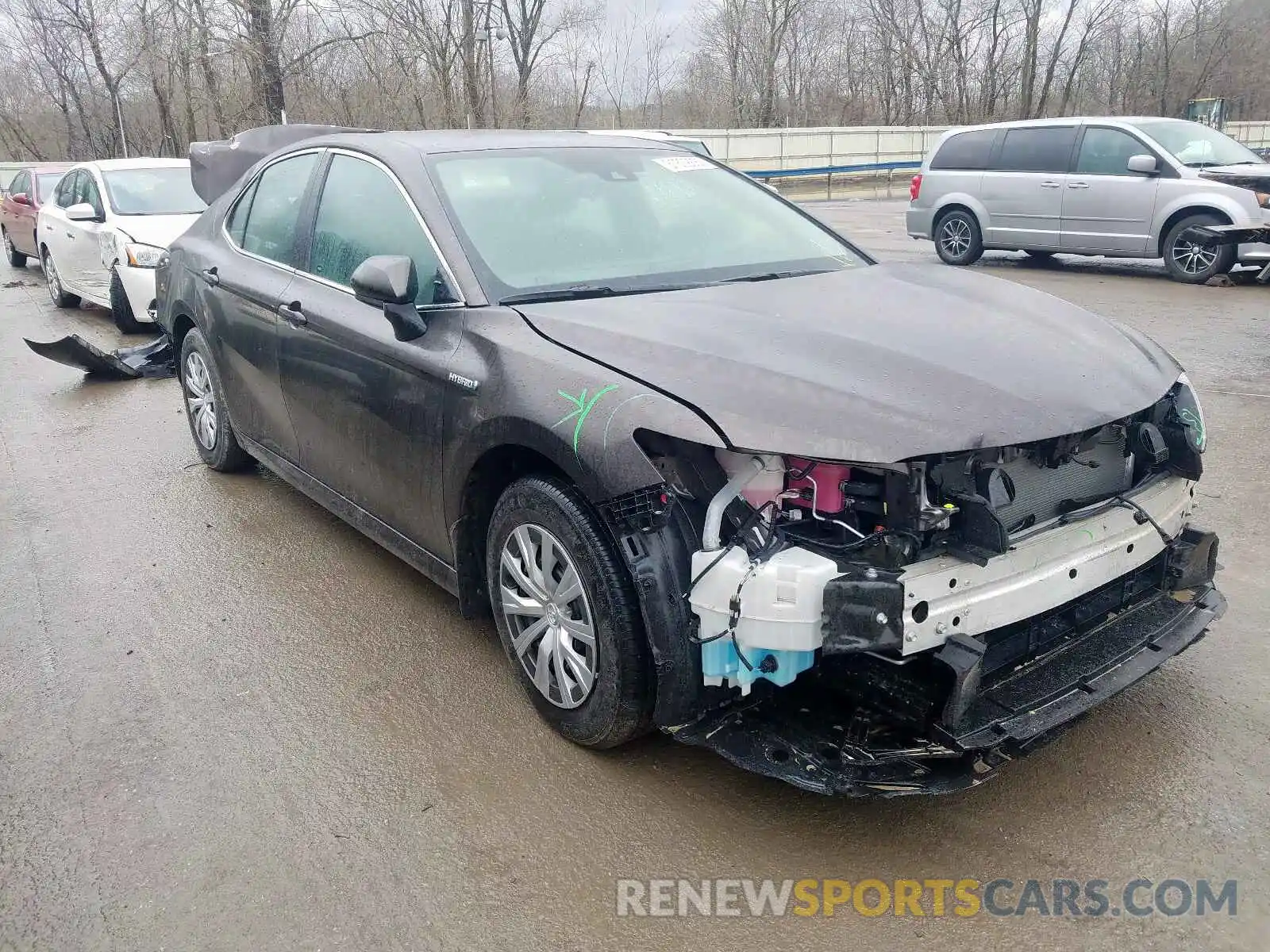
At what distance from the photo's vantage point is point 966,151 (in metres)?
13.3

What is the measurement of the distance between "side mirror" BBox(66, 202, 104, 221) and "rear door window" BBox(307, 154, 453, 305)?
7124 millimetres

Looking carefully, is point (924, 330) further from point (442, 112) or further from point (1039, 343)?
point (442, 112)

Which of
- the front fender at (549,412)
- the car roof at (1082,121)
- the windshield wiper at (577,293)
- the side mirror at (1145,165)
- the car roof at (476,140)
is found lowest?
the front fender at (549,412)

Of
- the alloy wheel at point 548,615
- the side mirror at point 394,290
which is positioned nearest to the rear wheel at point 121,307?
the side mirror at point 394,290

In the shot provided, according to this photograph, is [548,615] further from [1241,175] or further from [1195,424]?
[1241,175]

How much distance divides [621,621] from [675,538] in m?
0.28

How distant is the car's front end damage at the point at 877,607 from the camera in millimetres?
2465

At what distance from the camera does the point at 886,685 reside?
2598 mm

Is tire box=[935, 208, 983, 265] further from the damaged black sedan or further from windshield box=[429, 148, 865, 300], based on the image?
the damaged black sedan

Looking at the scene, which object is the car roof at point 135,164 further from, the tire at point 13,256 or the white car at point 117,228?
the tire at point 13,256

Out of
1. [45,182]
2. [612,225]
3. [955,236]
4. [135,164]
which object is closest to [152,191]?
[135,164]

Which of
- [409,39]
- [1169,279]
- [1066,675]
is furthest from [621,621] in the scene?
[409,39]

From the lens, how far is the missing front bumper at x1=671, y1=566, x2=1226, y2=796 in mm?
2494

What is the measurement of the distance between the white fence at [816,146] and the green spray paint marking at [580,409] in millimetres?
27933
